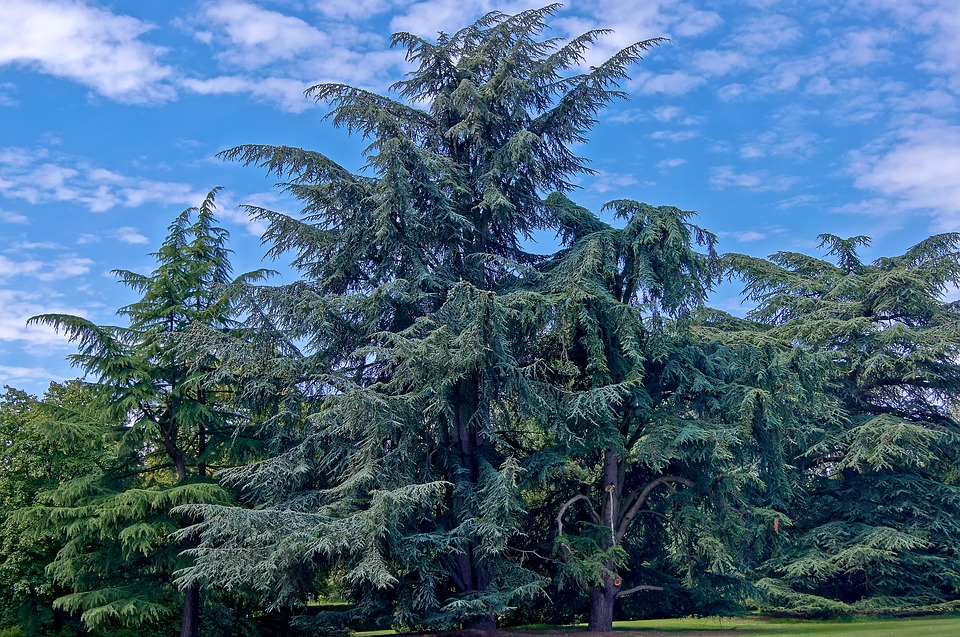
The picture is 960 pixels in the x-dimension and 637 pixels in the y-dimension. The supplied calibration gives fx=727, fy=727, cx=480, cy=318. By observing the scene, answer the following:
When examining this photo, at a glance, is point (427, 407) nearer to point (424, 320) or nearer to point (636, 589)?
point (424, 320)

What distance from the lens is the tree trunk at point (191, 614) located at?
1692cm

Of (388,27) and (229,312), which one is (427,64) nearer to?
(388,27)

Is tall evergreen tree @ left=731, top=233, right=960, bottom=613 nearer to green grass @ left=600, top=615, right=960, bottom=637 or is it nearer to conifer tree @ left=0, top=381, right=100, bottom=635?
green grass @ left=600, top=615, right=960, bottom=637

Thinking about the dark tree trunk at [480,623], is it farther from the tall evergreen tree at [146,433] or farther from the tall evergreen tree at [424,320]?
the tall evergreen tree at [146,433]

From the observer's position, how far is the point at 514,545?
1738 cm

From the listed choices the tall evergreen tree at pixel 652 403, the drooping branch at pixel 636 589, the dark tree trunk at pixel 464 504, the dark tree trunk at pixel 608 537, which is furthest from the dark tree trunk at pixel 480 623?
the drooping branch at pixel 636 589

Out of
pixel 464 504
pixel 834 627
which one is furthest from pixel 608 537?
pixel 834 627

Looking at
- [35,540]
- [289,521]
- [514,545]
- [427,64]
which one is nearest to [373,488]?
[289,521]

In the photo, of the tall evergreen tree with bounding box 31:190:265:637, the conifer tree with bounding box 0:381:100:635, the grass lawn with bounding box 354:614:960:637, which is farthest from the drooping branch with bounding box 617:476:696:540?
the conifer tree with bounding box 0:381:100:635

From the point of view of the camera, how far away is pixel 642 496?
17312mm

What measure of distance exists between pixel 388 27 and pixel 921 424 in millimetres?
20947

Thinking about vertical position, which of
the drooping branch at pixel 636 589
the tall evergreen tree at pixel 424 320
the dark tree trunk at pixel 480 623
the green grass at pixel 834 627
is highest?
the tall evergreen tree at pixel 424 320

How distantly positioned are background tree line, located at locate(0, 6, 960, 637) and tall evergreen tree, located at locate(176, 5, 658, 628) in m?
0.06

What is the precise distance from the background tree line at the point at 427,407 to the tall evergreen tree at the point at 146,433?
7 cm
